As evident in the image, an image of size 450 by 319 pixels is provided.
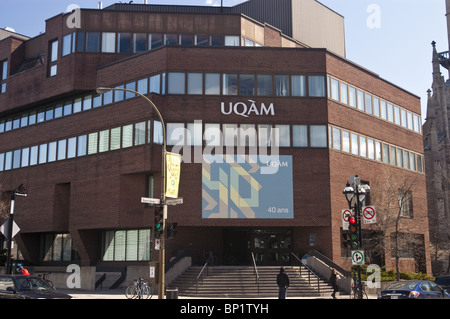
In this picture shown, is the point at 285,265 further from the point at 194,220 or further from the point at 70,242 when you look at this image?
the point at 70,242

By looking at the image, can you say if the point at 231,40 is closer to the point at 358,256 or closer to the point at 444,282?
the point at 444,282

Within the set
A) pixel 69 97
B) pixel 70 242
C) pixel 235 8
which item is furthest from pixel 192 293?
pixel 235 8

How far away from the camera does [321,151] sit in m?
38.6

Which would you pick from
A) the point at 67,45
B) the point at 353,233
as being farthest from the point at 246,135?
the point at 67,45

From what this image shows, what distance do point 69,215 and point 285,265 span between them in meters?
17.4

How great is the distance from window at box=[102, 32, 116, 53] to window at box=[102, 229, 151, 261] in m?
14.6

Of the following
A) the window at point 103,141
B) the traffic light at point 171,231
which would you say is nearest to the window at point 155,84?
the window at point 103,141

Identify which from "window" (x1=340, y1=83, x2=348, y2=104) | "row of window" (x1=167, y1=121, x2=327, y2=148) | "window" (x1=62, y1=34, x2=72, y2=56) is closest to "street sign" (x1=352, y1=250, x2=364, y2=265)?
"row of window" (x1=167, y1=121, x2=327, y2=148)

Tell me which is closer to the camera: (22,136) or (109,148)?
(109,148)

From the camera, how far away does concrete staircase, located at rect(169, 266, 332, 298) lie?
31.5 metres

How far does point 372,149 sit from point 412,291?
956 inches

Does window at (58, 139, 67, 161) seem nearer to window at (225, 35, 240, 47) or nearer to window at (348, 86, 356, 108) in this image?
window at (225, 35, 240, 47)

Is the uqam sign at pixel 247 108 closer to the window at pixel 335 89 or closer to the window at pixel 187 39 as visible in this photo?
the window at pixel 335 89

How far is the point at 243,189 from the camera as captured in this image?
37.0 m
